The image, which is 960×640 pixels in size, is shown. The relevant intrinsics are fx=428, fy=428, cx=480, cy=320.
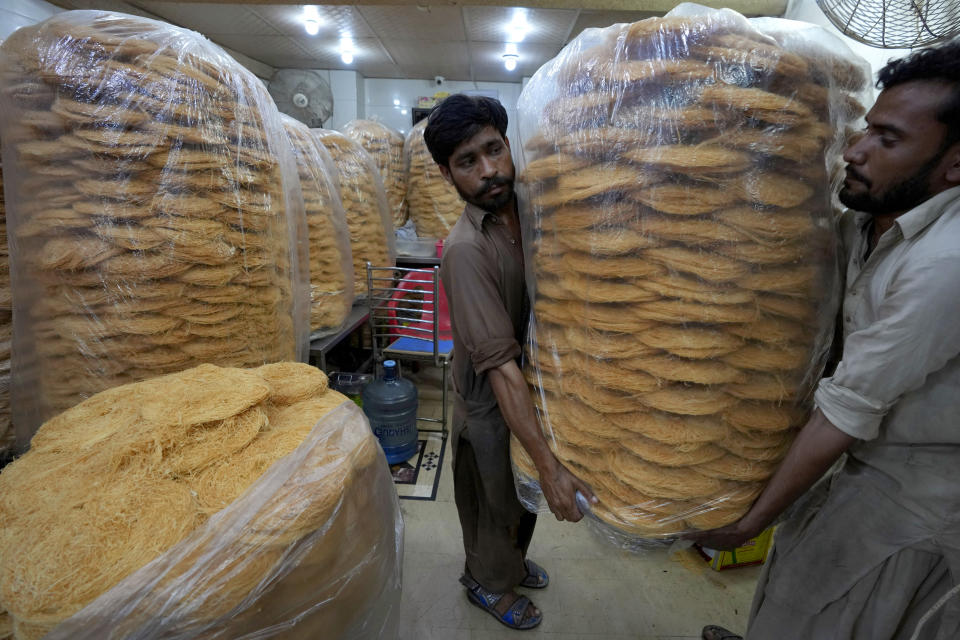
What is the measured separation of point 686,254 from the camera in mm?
668

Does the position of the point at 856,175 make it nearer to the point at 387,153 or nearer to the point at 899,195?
the point at 899,195

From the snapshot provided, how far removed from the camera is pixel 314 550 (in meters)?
0.68

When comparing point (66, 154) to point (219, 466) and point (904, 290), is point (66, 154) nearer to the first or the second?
point (219, 466)

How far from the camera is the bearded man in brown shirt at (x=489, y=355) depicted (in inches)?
36.8

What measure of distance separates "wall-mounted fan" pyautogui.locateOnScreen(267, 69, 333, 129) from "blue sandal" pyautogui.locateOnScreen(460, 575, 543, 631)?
5.40 meters

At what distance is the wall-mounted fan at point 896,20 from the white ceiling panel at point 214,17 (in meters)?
4.32

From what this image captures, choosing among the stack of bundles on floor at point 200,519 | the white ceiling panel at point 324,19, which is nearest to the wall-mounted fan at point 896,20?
the stack of bundles on floor at point 200,519

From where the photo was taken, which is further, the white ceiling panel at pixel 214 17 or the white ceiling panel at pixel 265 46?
the white ceiling panel at pixel 265 46

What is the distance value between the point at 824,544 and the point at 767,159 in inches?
31.2

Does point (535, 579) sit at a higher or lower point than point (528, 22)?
lower

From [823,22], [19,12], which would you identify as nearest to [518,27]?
[823,22]

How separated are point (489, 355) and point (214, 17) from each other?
4715 mm

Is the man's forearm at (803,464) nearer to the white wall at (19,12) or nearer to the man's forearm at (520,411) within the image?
the man's forearm at (520,411)

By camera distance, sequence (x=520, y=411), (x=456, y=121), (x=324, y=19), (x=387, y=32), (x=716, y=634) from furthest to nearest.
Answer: (x=387, y=32) → (x=324, y=19) → (x=716, y=634) → (x=456, y=121) → (x=520, y=411)
